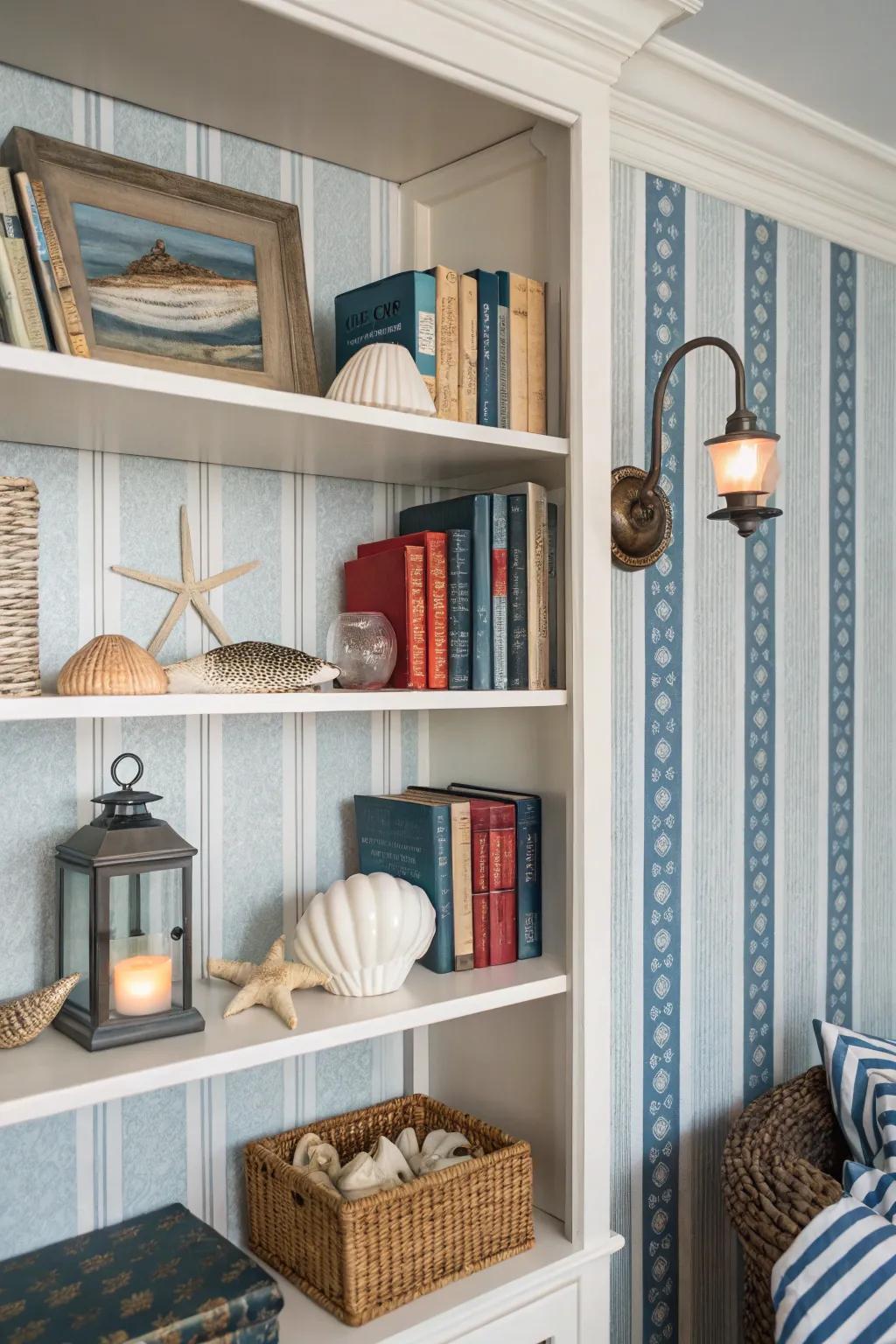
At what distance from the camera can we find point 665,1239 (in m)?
2.05

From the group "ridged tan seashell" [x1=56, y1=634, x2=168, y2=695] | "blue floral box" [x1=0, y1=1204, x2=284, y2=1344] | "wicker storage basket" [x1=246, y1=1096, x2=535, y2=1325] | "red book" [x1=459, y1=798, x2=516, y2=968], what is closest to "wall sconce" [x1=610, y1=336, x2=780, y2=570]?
"red book" [x1=459, y1=798, x2=516, y2=968]

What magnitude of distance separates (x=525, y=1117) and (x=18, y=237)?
136 centimetres

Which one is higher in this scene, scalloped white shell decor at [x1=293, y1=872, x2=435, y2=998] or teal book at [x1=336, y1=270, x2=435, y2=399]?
teal book at [x1=336, y1=270, x2=435, y2=399]

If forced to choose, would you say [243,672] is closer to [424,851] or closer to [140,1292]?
[424,851]

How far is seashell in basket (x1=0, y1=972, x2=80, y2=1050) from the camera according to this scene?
4.25 ft

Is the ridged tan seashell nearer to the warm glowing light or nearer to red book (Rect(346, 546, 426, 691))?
red book (Rect(346, 546, 426, 691))

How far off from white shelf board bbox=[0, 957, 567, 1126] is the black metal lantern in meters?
0.03

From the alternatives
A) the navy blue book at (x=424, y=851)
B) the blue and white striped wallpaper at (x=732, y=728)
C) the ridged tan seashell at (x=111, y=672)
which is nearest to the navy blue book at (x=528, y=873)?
the navy blue book at (x=424, y=851)

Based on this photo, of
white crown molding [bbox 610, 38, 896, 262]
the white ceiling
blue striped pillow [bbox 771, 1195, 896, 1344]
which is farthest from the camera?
white crown molding [bbox 610, 38, 896, 262]

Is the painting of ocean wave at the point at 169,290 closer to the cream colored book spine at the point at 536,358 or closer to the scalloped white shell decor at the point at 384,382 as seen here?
the scalloped white shell decor at the point at 384,382

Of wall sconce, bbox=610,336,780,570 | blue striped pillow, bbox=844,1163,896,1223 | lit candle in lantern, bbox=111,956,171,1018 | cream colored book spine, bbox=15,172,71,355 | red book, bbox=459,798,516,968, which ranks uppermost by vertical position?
cream colored book spine, bbox=15,172,71,355

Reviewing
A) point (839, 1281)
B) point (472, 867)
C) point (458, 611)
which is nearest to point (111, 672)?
point (458, 611)

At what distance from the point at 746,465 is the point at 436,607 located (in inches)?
20.0

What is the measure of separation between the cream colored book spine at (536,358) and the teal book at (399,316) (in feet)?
0.52
